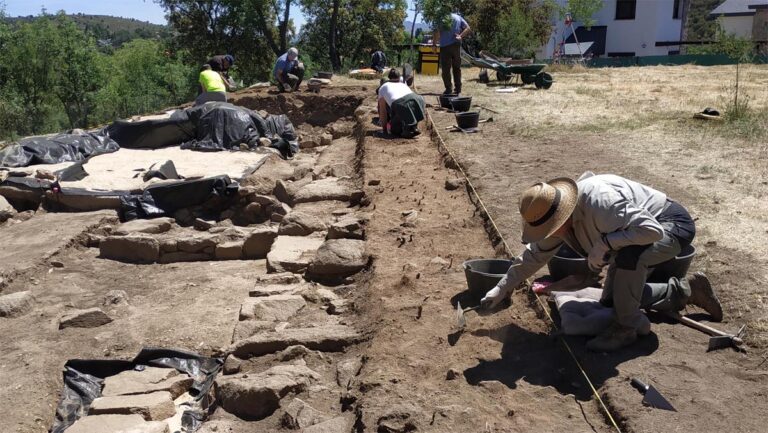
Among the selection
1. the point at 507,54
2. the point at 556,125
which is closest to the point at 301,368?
the point at 556,125

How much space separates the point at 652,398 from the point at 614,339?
0.49 meters

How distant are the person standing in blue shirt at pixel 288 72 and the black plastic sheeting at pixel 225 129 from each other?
3.11 m

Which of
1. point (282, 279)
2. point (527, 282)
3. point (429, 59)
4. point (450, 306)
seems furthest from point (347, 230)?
point (429, 59)

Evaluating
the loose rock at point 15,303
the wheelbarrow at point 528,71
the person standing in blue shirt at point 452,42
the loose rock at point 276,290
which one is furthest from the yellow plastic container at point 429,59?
the loose rock at point 15,303

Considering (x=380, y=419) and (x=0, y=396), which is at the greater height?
(x=380, y=419)

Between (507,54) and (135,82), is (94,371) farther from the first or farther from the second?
(135,82)

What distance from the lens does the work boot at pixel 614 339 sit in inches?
145

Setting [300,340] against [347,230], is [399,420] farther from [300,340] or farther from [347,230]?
[347,230]

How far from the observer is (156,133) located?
38.4ft

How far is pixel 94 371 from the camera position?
5.07 m

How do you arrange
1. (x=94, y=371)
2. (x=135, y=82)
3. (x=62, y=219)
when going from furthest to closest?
(x=135, y=82) < (x=62, y=219) < (x=94, y=371)

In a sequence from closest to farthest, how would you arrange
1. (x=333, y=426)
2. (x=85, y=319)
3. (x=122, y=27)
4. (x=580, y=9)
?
(x=333, y=426), (x=85, y=319), (x=580, y=9), (x=122, y=27)

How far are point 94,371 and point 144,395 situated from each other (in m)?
0.72

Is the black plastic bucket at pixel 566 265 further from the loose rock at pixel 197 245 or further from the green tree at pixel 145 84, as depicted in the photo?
the green tree at pixel 145 84
